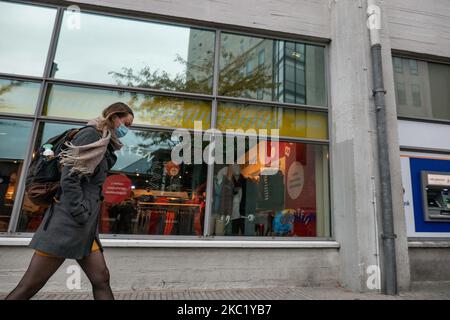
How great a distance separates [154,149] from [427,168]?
526cm

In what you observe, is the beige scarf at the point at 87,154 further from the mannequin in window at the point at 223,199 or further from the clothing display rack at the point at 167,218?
Answer: the mannequin in window at the point at 223,199

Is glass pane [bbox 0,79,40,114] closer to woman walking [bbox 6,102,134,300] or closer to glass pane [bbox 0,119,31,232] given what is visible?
glass pane [bbox 0,119,31,232]

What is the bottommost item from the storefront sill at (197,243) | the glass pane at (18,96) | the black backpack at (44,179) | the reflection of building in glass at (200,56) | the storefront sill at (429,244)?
the storefront sill at (197,243)

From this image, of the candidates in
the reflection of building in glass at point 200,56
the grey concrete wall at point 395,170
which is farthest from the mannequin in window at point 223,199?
the grey concrete wall at point 395,170

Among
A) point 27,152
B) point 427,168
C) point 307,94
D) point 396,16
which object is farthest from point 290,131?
point 27,152

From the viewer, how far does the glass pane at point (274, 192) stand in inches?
217

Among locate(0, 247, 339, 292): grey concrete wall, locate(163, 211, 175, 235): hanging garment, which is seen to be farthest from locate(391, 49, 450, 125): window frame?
locate(163, 211, 175, 235): hanging garment

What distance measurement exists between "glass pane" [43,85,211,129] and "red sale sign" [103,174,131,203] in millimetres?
984

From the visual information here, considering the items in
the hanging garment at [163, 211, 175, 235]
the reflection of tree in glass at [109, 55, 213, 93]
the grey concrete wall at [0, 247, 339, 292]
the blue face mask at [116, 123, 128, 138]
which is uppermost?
the reflection of tree in glass at [109, 55, 213, 93]

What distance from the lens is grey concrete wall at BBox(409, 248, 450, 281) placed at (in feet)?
18.7

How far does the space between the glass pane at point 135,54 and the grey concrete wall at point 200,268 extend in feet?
9.27

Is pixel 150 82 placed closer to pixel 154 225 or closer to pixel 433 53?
pixel 154 225

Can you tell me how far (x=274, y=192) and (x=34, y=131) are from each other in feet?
13.4

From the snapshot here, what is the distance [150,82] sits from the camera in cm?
568
